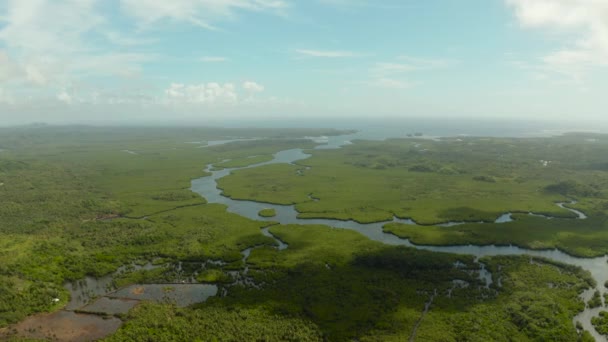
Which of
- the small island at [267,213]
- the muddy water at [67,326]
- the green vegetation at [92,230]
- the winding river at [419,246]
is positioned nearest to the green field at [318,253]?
the green vegetation at [92,230]

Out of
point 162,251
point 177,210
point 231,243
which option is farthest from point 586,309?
point 177,210

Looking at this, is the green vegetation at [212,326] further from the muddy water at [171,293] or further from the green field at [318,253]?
the muddy water at [171,293]

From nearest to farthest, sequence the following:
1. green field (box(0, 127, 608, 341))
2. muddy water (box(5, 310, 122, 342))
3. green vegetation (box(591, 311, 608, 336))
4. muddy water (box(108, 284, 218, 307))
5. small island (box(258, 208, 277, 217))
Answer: green vegetation (box(591, 311, 608, 336))
muddy water (box(5, 310, 122, 342))
green field (box(0, 127, 608, 341))
muddy water (box(108, 284, 218, 307))
small island (box(258, 208, 277, 217))

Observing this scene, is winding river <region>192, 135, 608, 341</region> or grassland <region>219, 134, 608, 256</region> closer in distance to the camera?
winding river <region>192, 135, 608, 341</region>

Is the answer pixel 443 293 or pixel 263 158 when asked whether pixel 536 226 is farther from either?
pixel 263 158

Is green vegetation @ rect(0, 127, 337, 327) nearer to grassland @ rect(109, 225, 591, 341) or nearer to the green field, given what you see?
the green field

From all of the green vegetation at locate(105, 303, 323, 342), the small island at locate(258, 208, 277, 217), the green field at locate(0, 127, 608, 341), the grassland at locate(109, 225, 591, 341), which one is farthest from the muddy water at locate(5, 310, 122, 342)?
the small island at locate(258, 208, 277, 217)
